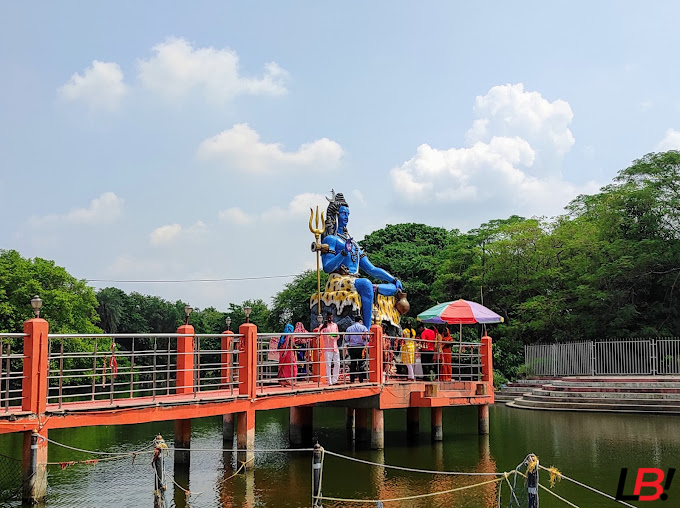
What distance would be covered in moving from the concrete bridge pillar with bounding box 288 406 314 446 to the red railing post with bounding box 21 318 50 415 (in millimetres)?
7584

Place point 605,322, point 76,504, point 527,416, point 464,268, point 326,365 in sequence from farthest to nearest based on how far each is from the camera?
point 464,268 → point 605,322 → point 527,416 → point 326,365 → point 76,504

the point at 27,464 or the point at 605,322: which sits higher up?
the point at 605,322

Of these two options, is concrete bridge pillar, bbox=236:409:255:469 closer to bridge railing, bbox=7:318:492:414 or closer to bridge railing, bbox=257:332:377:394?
bridge railing, bbox=7:318:492:414

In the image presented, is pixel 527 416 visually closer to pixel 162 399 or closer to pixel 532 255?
pixel 532 255

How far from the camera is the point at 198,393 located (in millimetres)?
12523

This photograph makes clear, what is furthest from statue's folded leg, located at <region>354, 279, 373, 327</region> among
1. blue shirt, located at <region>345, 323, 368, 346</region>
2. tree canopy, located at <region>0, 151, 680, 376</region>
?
tree canopy, located at <region>0, 151, 680, 376</region>

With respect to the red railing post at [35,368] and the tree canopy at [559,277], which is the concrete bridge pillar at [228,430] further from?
the tree canopy at [559,277]

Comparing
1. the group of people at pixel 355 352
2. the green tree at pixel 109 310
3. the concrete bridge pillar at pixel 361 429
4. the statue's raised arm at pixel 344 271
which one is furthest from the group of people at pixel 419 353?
the green tree at pixel 109 310

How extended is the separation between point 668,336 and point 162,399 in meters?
24.4

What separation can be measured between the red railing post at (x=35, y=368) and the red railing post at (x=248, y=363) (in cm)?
339

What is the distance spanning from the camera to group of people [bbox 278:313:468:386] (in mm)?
14516

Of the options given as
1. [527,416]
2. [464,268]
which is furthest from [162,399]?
[464,268]

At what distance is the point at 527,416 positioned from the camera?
76.6 ft

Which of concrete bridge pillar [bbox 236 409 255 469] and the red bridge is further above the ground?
the red bridge
